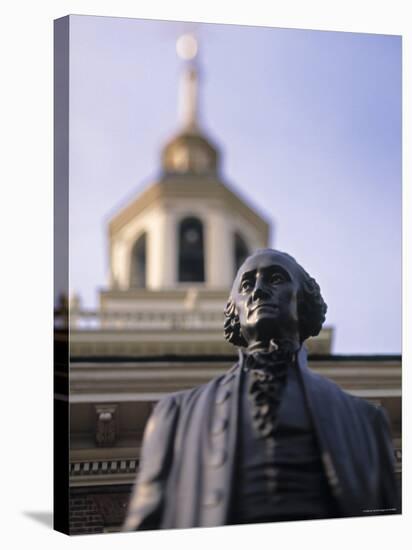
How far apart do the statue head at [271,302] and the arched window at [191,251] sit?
17.5m

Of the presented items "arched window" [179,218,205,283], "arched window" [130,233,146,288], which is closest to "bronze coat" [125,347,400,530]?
"arched window" [179,218,205,283]

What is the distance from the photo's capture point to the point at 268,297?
13.2 meters

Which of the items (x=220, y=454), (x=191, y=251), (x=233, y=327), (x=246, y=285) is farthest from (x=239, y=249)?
(x=220, y=454)

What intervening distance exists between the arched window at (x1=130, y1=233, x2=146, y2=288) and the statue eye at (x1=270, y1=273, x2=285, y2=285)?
1793 cm

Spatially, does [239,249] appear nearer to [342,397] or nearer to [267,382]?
[342,397]

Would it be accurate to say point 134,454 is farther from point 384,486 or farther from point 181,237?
point 181,237

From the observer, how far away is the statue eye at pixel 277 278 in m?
13.2

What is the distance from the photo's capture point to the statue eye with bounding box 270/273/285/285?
1323 centimetres

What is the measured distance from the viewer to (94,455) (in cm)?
1377

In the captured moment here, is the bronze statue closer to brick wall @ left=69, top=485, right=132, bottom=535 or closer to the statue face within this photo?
the statue face

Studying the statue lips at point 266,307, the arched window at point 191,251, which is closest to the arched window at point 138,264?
the arched window at point 191,251

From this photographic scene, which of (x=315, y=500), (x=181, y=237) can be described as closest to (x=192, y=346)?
(x=181, y=237)

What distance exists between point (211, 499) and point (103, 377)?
2210 mm

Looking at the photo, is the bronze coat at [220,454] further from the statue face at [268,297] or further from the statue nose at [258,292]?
the statue nose at [258,292]
